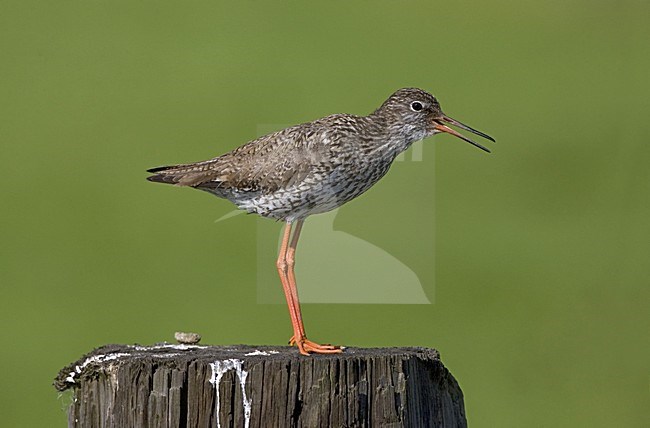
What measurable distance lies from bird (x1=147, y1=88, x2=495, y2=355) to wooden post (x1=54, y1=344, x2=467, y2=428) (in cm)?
124

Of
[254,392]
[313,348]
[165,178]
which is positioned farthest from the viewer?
[165,178]

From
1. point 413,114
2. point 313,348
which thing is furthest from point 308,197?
point 313,348

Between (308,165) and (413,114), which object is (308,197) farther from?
(413,114)

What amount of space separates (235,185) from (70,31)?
1412 centimetres

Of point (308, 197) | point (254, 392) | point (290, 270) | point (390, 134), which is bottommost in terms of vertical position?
point (254, 392)

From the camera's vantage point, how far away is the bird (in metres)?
5.88

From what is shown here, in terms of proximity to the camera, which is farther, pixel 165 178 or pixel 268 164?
pixel 165 178

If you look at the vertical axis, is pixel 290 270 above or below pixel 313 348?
above

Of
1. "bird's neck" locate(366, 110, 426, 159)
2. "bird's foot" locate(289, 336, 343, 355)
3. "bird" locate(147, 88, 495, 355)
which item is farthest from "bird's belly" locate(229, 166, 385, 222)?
"bird's foot" locate(289, 336, 343, 355)

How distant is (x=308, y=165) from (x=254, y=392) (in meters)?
1.64

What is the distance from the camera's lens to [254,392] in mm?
4457

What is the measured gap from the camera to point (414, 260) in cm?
808

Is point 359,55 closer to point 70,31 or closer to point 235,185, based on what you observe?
point 70,31

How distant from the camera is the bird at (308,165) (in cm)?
588
